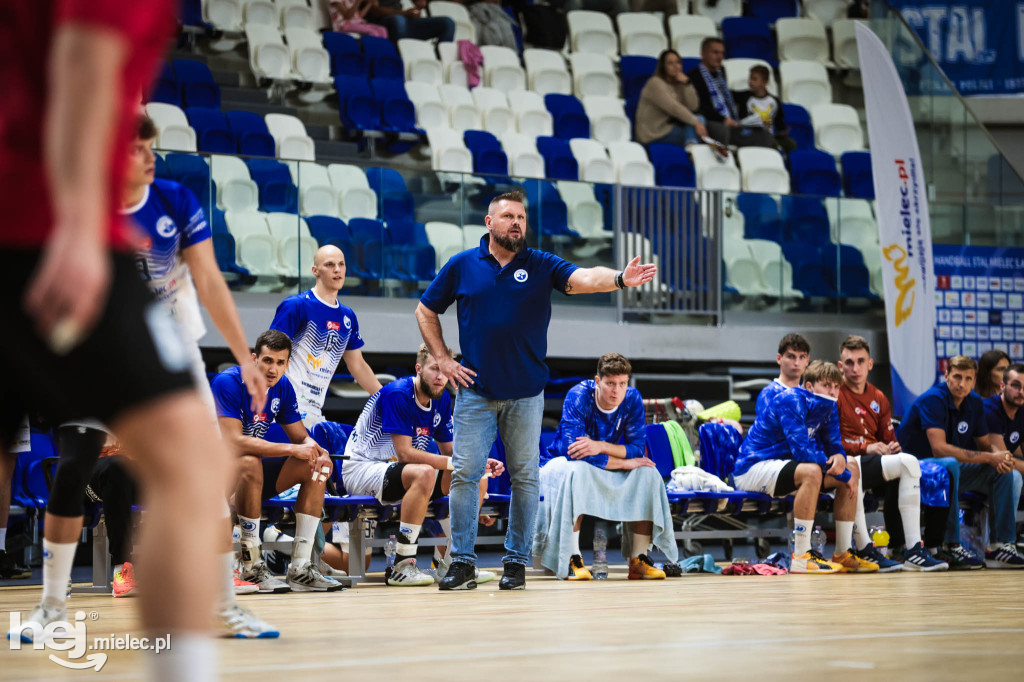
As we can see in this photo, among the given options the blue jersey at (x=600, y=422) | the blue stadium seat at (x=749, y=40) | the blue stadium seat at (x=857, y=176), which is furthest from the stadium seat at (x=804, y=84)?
the blue jersey at (x=600, y=422)

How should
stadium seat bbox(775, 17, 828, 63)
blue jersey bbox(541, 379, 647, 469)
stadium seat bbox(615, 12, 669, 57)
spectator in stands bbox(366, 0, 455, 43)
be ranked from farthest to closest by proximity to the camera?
stadium seat bbox(775, 17, 828, 63), stadium seat bbox(615, 12, 669, 57), spectator in stands bbox(366, 0, 455, 43), blue jersey bbox(541, 379, 647, 469)

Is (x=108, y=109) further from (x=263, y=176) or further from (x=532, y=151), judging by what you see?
(x=532, y=151)

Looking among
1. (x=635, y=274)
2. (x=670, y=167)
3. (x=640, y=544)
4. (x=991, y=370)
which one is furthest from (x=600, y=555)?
(x=670, y=167)

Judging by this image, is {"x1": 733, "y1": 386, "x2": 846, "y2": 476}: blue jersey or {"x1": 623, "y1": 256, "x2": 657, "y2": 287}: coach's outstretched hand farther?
{"x1": 733, "y1": 386, "x2": 846, "y2": 476}: blue jersey

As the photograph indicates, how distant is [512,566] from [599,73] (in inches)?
378

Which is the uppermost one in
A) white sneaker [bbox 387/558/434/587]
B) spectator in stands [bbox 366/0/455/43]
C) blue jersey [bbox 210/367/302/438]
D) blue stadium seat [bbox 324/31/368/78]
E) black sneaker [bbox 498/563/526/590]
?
spectator in stands [bbox 366/0/455/43]

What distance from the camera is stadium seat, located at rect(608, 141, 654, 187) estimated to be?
12.6m

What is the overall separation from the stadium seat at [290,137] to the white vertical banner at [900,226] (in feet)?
17.6

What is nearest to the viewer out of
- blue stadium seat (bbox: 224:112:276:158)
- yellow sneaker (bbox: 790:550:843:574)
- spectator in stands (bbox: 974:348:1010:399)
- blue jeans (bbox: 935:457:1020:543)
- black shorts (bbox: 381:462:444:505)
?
black shorts (bbox: 381:462:444:505)

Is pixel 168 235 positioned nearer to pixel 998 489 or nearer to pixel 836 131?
pixel 998 489

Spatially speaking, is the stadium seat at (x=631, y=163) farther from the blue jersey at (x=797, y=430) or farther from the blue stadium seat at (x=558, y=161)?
the blue jersey at (x=797, y=430)

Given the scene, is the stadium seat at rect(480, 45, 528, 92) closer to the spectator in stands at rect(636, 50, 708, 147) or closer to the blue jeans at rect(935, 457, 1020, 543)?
the spectator in stands at rect(636, 50, 708, 147)

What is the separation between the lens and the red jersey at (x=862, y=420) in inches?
324

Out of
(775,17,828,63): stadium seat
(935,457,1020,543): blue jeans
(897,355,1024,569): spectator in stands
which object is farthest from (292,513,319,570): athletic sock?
(775,17,828,63): stadium seat
